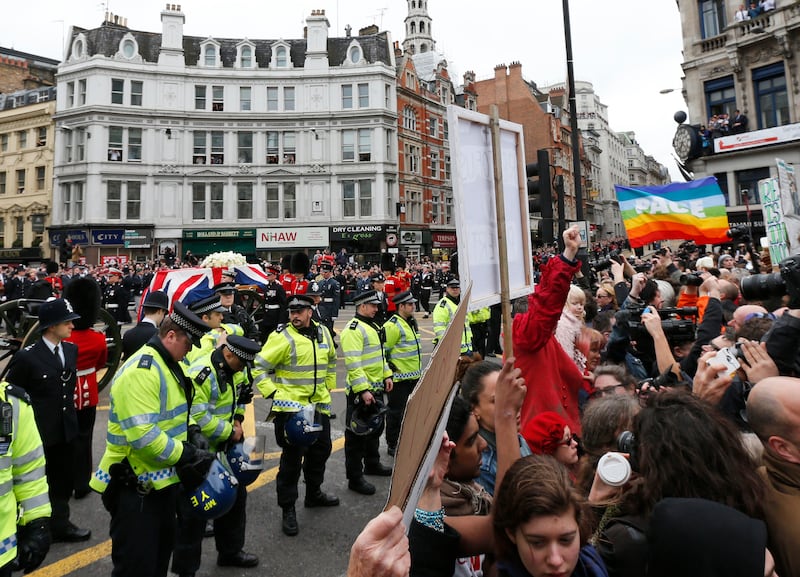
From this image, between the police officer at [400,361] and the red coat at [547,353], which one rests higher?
the red coat at [547,353]

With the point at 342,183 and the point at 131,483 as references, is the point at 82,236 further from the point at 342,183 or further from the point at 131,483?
the point at 131,483

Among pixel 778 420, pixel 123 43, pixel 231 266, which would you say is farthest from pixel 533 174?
pixel 123 43

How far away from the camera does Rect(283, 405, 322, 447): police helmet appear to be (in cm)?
439

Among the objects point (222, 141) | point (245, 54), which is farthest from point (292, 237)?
point (245, 54)

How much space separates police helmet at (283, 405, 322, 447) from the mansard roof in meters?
37.4

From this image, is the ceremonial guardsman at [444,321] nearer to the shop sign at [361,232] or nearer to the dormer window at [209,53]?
the shop sign at [361,232]

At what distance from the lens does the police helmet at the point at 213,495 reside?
3.03 meters

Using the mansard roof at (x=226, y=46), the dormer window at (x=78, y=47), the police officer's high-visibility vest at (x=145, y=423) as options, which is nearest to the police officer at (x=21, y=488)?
the police officer's high-visibility vest at (x=145, y=423)

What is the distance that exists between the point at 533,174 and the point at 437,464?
363 centimetres

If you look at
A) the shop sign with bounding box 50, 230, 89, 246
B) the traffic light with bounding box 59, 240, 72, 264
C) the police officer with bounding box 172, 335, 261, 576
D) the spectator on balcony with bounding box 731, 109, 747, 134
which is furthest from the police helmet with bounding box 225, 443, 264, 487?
the shop sign with bounding box 50, 230, 89, 246

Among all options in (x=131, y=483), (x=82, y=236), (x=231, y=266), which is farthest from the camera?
(x=82, y=236)

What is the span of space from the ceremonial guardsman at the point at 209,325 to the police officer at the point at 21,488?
161cm

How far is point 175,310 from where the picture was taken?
3.23 m

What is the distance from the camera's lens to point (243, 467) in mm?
3492
